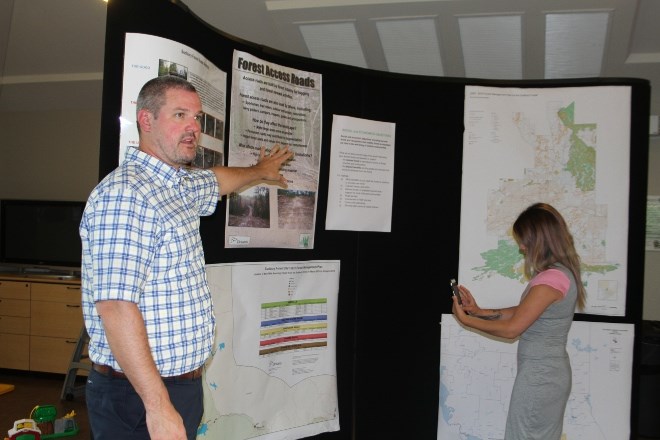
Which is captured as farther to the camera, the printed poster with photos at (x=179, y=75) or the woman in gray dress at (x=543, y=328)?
the woman in gray dress at (x=543, y=328)

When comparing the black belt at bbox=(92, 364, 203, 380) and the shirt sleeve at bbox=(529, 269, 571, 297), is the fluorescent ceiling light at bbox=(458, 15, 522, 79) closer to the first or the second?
→ the shirt sleeve at bbox=(529, 269, 571, 297)

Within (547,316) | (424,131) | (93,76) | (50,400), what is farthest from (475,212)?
(93,76)

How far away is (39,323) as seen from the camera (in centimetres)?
532

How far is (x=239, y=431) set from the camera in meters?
2.13

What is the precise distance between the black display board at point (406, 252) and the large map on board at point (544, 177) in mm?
49

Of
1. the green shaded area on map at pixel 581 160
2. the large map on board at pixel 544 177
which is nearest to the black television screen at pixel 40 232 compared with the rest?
the large map on board at pixel 544 177

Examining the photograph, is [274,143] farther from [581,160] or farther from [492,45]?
[492,45]

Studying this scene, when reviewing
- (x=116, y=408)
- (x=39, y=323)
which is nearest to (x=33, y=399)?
(x=39, y=323)

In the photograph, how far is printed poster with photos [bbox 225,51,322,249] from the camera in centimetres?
212

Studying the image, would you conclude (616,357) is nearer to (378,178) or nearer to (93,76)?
(378,178)

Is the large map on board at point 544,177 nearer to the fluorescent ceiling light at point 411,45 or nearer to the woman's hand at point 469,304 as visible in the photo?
the woman's hand at point 469,304

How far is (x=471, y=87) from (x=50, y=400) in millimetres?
4206

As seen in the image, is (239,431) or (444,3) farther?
(444,3)

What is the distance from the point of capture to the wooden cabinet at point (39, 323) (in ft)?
17.1
